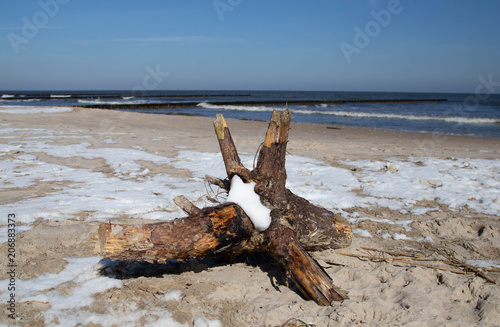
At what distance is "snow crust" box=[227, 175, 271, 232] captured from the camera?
282cm

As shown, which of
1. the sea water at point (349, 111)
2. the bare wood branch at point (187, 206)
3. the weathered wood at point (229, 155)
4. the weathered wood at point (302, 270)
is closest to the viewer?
the weathered wood at point (302, 270)

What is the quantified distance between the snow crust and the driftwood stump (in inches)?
1.6

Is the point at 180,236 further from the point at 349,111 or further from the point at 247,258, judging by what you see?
the point at 349,111

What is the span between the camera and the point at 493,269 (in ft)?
9.50

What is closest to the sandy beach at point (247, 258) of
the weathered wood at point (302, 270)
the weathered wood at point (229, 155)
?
the weathered wood at point (302, 270)

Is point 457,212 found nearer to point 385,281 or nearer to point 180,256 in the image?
point 385,281

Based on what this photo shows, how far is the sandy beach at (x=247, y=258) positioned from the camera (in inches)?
90.3

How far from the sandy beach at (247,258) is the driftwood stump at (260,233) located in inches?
6.5

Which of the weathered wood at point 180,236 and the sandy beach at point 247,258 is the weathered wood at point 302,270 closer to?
the sandy beach at point 247,258

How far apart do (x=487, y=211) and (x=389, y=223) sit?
1.37 metres

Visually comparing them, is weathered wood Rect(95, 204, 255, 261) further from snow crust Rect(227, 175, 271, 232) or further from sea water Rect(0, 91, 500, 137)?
sea water Rect(0, 91, 500, 137)

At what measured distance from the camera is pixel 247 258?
294cm

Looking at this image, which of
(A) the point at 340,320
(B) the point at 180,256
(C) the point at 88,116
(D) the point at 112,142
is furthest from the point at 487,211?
(C) the point at 88,116

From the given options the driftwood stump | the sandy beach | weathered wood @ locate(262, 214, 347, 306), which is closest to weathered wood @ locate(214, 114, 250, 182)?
the driftwood stump
